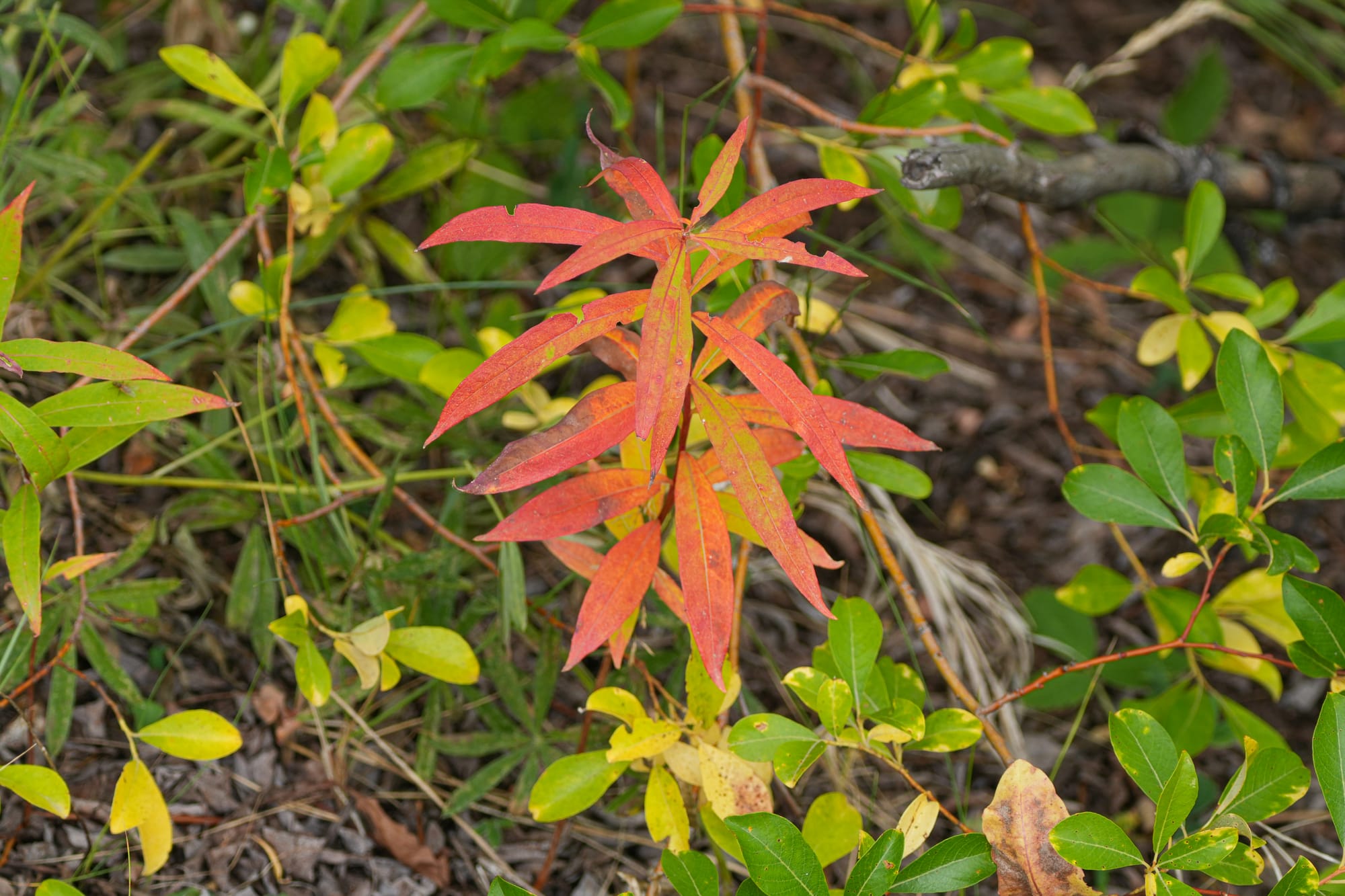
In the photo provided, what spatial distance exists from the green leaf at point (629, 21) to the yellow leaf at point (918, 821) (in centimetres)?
109

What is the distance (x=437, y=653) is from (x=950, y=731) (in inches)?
23.6

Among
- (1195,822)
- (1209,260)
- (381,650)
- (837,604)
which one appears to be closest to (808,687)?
(837,604)

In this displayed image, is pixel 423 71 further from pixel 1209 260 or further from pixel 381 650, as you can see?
pixel 1209 260

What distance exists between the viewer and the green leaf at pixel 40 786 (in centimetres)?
107

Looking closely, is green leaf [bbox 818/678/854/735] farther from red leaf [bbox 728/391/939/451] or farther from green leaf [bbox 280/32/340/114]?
green leaf [bbox 280/32/340/114]

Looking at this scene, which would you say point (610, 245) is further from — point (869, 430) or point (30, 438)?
point (30, 438)

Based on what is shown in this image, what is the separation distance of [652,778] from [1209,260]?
1.87 metres

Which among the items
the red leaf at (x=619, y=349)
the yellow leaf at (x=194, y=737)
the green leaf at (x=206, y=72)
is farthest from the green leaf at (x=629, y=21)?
the yellow leaf at (x=194, y=737)

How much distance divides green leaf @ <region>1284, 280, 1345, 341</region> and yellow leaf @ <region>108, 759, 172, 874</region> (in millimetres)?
1567

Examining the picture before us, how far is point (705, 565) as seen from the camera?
0.99 m

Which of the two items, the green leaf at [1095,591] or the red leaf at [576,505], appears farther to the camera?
the green leaf at [1095,591]

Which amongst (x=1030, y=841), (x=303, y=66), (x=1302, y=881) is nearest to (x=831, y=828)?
(x=1030, y=841)

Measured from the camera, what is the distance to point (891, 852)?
3.18 ft

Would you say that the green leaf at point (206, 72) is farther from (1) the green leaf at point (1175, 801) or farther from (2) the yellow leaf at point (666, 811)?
(1) the green leaf at point (1175, 801)
